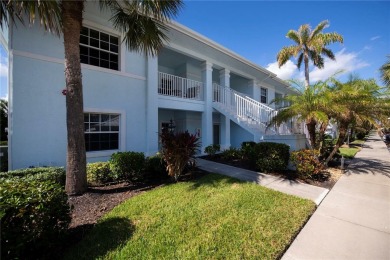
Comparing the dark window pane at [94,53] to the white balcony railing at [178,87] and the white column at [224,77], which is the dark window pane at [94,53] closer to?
the white balcony railing at [178,87]

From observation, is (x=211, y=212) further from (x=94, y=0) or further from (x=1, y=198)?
(x=94, y=0)

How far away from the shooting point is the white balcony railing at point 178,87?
10516 millimetres

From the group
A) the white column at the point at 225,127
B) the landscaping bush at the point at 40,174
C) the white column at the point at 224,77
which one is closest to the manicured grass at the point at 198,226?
the landscaping bush at the point at 40,174

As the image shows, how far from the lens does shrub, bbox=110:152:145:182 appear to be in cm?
614

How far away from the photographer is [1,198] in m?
2.59

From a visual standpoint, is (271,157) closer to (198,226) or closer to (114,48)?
(198,226)

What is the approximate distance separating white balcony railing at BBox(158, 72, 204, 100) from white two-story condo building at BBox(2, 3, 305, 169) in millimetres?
55

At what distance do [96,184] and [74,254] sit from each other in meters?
3.37

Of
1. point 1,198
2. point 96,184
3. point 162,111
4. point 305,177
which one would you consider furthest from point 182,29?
point 1,198

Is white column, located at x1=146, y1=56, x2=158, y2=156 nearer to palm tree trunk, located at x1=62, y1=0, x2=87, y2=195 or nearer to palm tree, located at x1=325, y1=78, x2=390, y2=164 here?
palm tree trunk, located at x1=62, y1=0, x2=87, y2=195

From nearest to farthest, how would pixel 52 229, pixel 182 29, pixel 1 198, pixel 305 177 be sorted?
pixel 1 198 < pixel 52 229 < pixel 305 177 < pixel 182 29

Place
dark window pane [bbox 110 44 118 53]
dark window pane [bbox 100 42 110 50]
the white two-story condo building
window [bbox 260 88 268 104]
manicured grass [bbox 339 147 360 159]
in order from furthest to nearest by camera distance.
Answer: window [bbox 260 88 268 104], manicured grass [bbox 339 147 360 159], dark window pane [bbox 110 44 118 53], dark window pane [bbox 100 42 110 50], the white two-story condo building

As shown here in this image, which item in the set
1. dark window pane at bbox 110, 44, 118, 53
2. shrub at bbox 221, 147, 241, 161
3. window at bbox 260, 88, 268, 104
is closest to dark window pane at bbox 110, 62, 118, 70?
dark window pane at bbox 110, 44, 118, 53

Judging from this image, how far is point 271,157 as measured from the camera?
741cm
